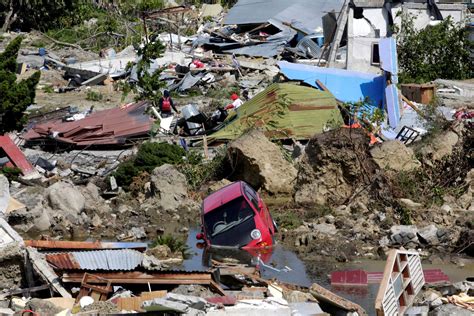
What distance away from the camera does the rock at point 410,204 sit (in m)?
17.4

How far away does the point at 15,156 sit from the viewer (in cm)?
2089

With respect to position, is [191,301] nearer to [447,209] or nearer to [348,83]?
[447,209]

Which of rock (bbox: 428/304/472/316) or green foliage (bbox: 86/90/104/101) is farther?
green foliage (bbox: 86/90/104/101)

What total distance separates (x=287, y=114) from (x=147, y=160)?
13.4 ft

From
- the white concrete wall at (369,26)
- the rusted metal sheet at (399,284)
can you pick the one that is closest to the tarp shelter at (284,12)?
the white concrete wall at (369,26)

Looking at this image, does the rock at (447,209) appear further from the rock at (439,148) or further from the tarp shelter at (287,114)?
the tarp shelter at (287,114)

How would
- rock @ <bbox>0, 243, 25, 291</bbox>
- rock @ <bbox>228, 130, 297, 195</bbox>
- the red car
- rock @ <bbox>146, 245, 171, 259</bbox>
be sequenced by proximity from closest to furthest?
1. rock @ <bbox>0, 243, 25, 291</bbox>
2. rock @ <bbox>146, 245, 171, 259</bbox>
3. the red car
4. rock @ <bbox>228, 130, 297, 195</bbox>

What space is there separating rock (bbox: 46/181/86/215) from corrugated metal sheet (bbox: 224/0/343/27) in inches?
949

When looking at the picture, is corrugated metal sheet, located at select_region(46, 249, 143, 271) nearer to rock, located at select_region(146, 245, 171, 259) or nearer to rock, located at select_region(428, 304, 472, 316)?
rock, located at select_region(146, 245, 171, 259)

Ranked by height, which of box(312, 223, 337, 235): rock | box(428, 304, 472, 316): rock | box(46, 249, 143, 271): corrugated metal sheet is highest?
box(428, 304, 472, 316): rock

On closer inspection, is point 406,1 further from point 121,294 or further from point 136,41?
point 121,294

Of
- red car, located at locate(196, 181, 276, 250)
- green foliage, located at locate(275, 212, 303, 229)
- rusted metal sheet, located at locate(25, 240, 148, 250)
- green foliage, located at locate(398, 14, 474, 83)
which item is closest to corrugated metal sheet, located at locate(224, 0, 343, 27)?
green foliage, located at locate(398, 14, 474, 83)

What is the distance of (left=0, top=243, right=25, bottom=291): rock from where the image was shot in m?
12.2

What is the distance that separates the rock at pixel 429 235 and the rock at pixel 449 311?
4.92 meters
